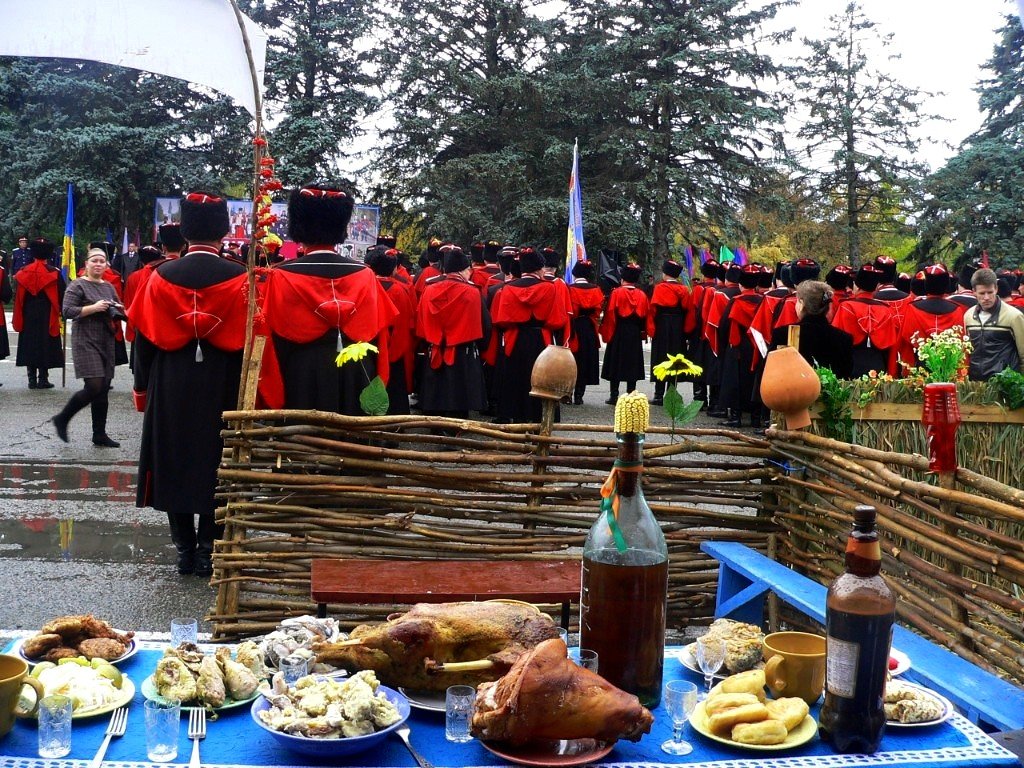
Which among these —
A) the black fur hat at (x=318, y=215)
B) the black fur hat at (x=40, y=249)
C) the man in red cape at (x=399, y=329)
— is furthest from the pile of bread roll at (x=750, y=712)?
the black fur hat at (x=40, y=249)

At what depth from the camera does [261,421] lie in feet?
16.0

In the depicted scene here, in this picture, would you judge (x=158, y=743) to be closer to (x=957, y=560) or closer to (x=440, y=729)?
(x=440, y=729)

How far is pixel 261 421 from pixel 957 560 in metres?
2.99

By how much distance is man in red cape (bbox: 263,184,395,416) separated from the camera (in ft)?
21.3

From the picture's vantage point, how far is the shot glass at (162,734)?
6.86ft

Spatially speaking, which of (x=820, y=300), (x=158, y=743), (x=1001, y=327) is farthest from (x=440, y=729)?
(x=1001, y=327)

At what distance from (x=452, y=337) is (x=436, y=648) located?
9.11 m

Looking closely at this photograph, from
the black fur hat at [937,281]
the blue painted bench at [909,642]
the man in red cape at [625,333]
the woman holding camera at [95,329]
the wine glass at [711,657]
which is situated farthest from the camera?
the man in red cape at [625,333]

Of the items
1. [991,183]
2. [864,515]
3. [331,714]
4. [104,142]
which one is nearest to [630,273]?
[864,515]

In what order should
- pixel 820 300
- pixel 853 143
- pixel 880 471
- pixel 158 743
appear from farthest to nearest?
pixel 853 143
pixel 820 300
pixel 880 471
pixel 158 743

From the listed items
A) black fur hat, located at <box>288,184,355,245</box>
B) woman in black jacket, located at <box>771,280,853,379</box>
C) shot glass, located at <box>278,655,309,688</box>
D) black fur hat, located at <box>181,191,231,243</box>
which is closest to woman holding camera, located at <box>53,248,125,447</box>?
black fur hat, located at <box>181,191,231,243</box>

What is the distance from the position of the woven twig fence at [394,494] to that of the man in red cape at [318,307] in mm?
1577

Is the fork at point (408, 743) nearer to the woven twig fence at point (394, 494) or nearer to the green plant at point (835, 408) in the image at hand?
the woven twig fence at point (394, 494)

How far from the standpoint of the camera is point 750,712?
7.36ft
